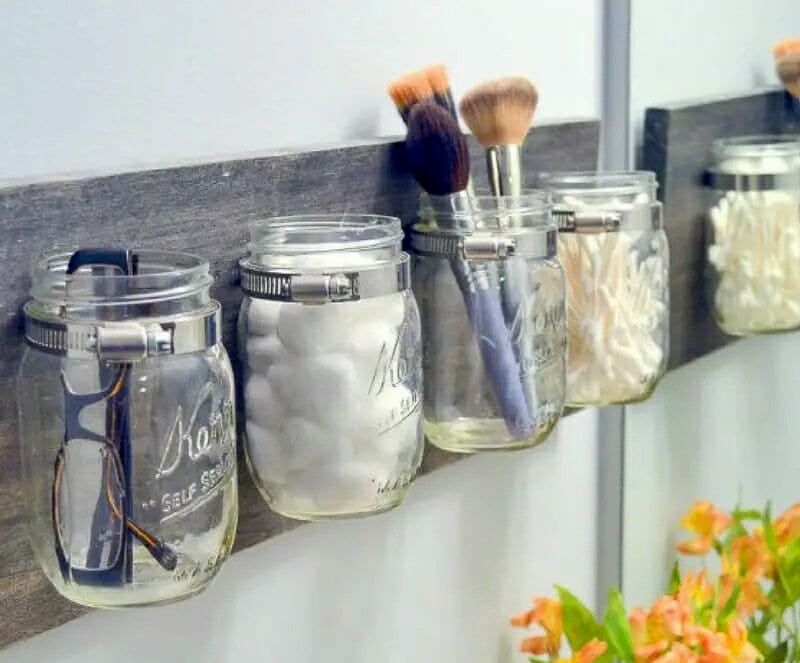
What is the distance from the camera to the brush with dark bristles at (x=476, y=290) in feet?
1.69

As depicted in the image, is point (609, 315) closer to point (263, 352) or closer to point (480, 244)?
point (480, 244)

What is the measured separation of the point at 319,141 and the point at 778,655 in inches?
18.6

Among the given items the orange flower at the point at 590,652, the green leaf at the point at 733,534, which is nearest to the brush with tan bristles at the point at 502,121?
the orange flower at the point at 590,652

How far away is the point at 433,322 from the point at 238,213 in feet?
0.39

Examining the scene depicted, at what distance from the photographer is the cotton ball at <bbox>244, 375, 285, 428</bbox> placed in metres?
0.46

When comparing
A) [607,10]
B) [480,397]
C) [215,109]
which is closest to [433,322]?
[480,397]

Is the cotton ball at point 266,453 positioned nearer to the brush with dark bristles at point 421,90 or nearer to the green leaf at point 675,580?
the brush with dark bristles at point 421,90

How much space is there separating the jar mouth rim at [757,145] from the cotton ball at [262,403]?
1.46 ft

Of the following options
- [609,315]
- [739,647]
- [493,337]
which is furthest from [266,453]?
[739,647]

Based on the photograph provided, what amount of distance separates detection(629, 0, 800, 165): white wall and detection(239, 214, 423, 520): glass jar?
0.33 m

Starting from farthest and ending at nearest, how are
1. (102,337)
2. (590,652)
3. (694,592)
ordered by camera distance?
1. (694,592)
2. (590,652)
3. (102,337)

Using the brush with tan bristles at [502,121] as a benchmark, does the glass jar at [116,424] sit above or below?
below

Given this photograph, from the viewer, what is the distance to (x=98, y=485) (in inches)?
15.7

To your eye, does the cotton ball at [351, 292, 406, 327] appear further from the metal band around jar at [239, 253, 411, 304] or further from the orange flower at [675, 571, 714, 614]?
the orange flower at [675, 571, 714, 614]
